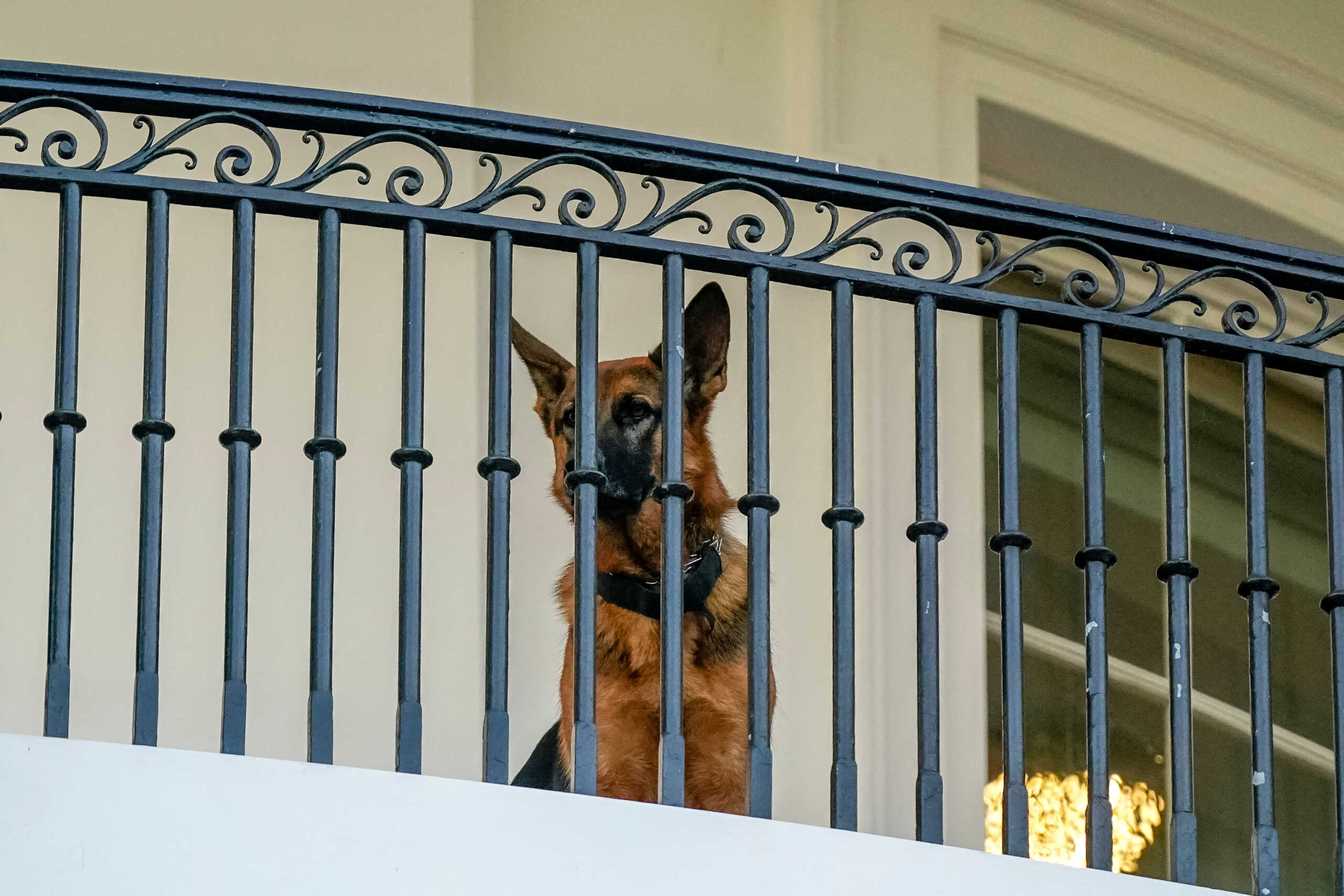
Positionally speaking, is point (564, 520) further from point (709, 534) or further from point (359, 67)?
point (359, 67)

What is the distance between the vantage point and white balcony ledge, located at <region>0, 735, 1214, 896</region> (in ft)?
8.67

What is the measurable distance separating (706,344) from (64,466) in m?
1.50

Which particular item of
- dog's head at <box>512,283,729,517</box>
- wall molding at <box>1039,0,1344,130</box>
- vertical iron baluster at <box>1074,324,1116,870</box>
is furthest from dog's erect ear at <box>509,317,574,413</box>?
wall molding at <box>1039,0,1344,130</box>

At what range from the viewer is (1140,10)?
19.3ft

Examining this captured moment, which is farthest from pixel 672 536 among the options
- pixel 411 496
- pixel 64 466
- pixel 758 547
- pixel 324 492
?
pixel 64 466

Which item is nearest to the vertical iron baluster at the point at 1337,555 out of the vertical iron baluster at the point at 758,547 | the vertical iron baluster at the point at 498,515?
the vertical iron baluster at the point at 758,547

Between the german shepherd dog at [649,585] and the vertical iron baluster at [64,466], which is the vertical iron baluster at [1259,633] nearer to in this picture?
the german shepherd dog at [649,585]

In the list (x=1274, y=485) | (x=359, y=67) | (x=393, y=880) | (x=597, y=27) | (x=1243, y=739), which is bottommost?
(x=393, y=880)

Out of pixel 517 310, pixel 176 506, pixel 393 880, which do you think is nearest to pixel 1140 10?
pixel 517 310

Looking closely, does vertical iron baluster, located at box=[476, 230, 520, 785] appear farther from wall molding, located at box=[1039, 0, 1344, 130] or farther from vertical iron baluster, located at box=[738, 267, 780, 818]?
wall molding, located at box=[1039, 0, 1344, 130]

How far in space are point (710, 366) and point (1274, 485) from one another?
109 inches

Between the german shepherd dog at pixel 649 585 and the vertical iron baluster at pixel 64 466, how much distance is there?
47.8 inches

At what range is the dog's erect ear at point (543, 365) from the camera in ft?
14.4

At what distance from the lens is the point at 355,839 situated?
2711mm
